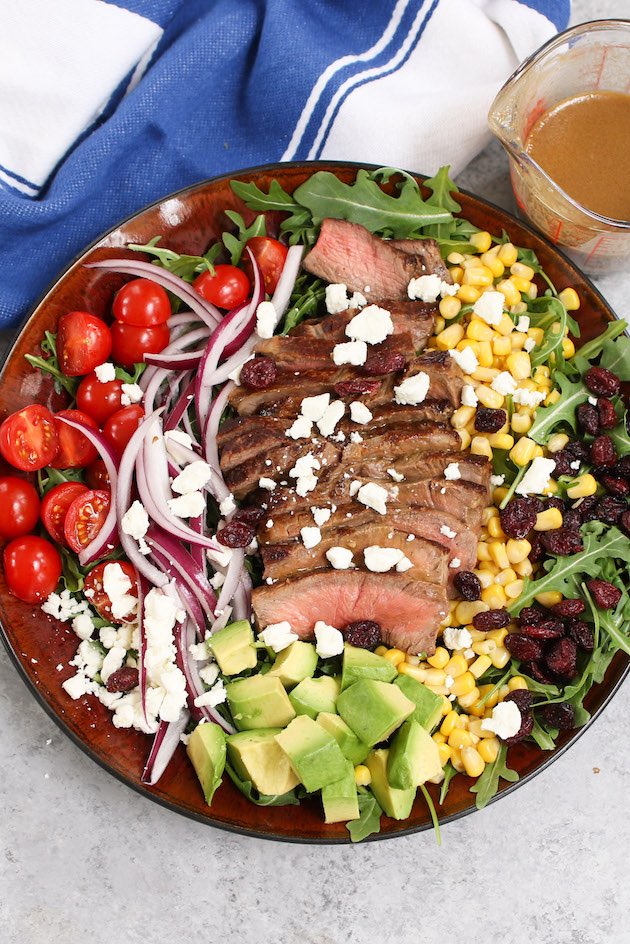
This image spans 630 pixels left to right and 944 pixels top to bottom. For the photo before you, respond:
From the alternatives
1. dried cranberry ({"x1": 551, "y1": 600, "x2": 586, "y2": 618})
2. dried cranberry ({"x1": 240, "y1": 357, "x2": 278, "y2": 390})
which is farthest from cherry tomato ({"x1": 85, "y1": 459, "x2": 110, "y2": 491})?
dried cranberry ({"x1": 551, "y1": 600, "x2": 586, "y2": 618})

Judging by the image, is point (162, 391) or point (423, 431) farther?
point (162, 391)

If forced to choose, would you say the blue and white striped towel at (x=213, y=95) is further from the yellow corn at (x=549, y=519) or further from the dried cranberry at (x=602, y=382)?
the yellow corn at (x=549, y=519)

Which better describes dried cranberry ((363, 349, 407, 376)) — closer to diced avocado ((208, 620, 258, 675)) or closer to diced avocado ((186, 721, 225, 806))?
diced avocado ((208, 620, 258, 675))

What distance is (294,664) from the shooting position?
12.2 ft

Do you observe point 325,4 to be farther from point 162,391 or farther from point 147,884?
point 147,884

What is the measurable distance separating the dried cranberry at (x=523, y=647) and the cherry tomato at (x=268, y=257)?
6.30 feet

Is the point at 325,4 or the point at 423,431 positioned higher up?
the point at 325,4

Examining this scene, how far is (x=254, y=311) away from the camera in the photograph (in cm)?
402

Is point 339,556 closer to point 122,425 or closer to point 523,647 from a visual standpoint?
point 523,647

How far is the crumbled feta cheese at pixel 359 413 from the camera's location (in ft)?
12.3

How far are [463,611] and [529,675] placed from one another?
40cm

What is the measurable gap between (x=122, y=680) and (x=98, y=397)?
1.24m

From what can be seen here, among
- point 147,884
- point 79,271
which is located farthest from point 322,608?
point 79,271

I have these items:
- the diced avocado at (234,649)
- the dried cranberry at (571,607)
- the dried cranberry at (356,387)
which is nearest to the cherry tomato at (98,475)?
the diced avocado at (234,649)
